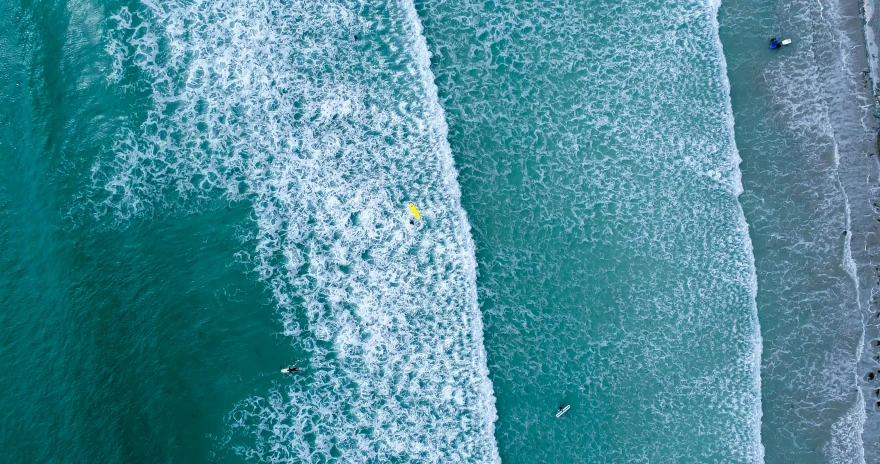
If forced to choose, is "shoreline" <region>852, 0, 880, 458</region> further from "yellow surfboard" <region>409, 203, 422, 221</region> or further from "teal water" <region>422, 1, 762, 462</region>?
"yellow surfboard" <region>409, 203, 422, 221</region>

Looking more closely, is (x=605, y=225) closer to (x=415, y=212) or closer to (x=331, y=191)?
(x=415, y=212)

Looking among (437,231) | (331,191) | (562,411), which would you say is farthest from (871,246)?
(331,191)

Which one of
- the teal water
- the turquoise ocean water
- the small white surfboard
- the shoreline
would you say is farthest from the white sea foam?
the shoreline

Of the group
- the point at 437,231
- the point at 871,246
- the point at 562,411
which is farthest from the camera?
the point at 871,246

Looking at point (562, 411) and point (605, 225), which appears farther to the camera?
point (605, 225)

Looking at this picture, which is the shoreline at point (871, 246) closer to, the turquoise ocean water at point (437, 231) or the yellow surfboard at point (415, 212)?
the turquoise ocean water at point (437, 231)

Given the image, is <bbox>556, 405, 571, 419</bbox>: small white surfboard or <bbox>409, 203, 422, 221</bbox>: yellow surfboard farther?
<bbox>409, 203, 422, 221</bbox>: yellow surfboard

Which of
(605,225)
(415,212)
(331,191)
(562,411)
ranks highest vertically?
(331,191)
